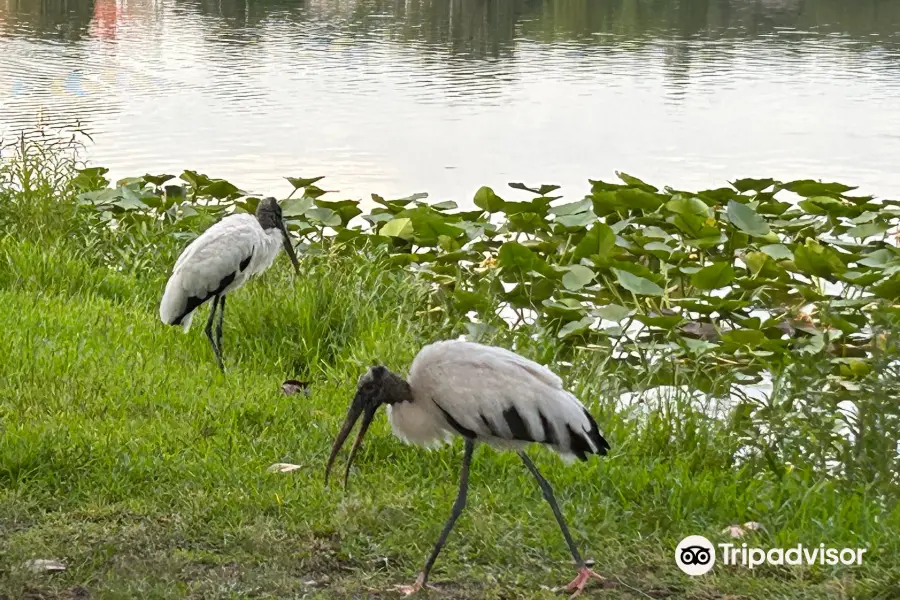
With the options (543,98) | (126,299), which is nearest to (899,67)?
(543,98)

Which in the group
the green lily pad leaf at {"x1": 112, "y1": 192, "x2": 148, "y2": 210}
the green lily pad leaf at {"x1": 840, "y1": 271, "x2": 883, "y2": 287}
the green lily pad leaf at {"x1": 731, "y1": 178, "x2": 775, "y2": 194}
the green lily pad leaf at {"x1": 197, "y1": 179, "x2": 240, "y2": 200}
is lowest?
the green lily pad leaf at {"x1": 840, "y1": 271, "x2": 883, "y2": 287}

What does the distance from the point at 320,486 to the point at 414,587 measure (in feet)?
2.25

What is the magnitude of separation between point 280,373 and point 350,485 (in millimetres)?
1258

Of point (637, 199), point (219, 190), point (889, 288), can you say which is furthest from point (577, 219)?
point (219, 190)

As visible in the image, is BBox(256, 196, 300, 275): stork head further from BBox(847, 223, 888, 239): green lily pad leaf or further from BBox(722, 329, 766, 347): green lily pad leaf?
BBox(847, 223, 888, 239): green lily pad leaf

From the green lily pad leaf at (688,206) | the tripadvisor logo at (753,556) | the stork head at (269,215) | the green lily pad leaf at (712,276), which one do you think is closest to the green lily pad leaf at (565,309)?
the green lily pad leaf at (712,276)

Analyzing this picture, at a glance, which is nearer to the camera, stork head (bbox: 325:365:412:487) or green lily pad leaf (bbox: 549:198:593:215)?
stork head (bbox: 325:365:412:487)

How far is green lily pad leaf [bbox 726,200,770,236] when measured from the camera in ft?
20.6

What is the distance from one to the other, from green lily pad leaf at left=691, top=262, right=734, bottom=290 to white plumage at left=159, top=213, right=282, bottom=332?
1.87 meters

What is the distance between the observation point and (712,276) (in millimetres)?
5340

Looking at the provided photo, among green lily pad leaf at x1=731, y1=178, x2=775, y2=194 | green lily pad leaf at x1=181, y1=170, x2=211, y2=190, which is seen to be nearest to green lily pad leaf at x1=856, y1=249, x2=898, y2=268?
green lily pad leaf at x1=731, y1=178, x2=775, y2=194

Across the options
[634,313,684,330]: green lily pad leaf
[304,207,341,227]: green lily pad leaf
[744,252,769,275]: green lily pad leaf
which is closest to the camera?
[634,313,684,330]: green lily pad leaf

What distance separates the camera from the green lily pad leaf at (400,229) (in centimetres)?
648

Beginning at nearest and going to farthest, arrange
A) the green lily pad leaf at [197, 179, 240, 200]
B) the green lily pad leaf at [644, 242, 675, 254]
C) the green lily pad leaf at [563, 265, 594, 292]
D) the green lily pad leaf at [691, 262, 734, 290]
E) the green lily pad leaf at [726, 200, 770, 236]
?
the green lily pad leaf at [691, 262, 734, 290], the green lily pad leaf at [563, 265, 594, 292], the green lily pad leaf at [644, 242, 675, 254], the green lily pad leaf at [726, 200, 770, 236], the green lily pad leaf at [197, 179, 240, 200]
